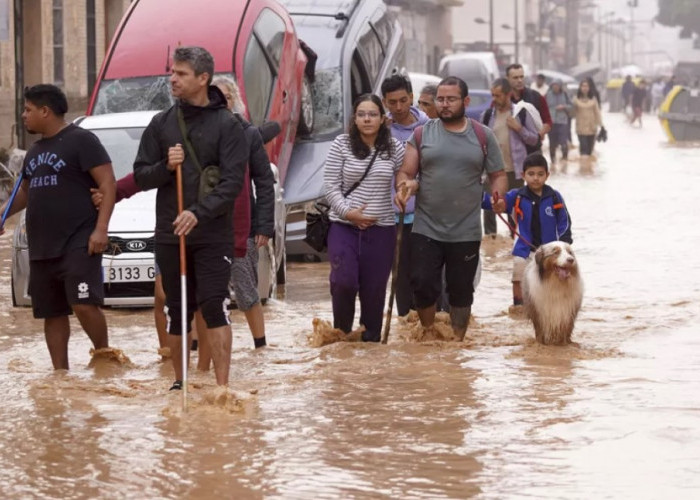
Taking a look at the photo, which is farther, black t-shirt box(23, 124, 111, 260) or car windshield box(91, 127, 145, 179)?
car windshield box(91, 127, 145, 179)

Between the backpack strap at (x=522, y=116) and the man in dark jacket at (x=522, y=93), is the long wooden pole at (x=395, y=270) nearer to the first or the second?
the backpack strap at (x=522, y=116)

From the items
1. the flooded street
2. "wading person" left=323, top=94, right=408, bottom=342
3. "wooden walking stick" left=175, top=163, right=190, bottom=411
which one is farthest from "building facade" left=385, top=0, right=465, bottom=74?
"wooden walking stick" left=175, top=163, right=190, bottom=411

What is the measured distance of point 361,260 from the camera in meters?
10.7

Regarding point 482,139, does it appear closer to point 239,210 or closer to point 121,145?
point 239,210

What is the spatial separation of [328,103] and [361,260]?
353 inches

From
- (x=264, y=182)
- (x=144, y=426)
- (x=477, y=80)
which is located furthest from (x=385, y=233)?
(x=477, y=80)

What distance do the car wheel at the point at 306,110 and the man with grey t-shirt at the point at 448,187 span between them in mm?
7958

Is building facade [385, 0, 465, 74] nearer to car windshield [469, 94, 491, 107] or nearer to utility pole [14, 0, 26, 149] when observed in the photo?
car windshield [469, 94, 491, 107]

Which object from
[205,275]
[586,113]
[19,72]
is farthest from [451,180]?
[586,113]

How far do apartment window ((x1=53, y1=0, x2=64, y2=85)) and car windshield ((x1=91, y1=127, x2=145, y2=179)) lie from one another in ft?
63.3

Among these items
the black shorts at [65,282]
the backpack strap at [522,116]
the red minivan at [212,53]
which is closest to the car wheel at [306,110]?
the red minivan at [212,53]

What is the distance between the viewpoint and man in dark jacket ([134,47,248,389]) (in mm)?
8641

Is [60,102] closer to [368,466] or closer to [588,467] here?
[368,466]

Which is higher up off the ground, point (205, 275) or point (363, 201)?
point (363, 201)
